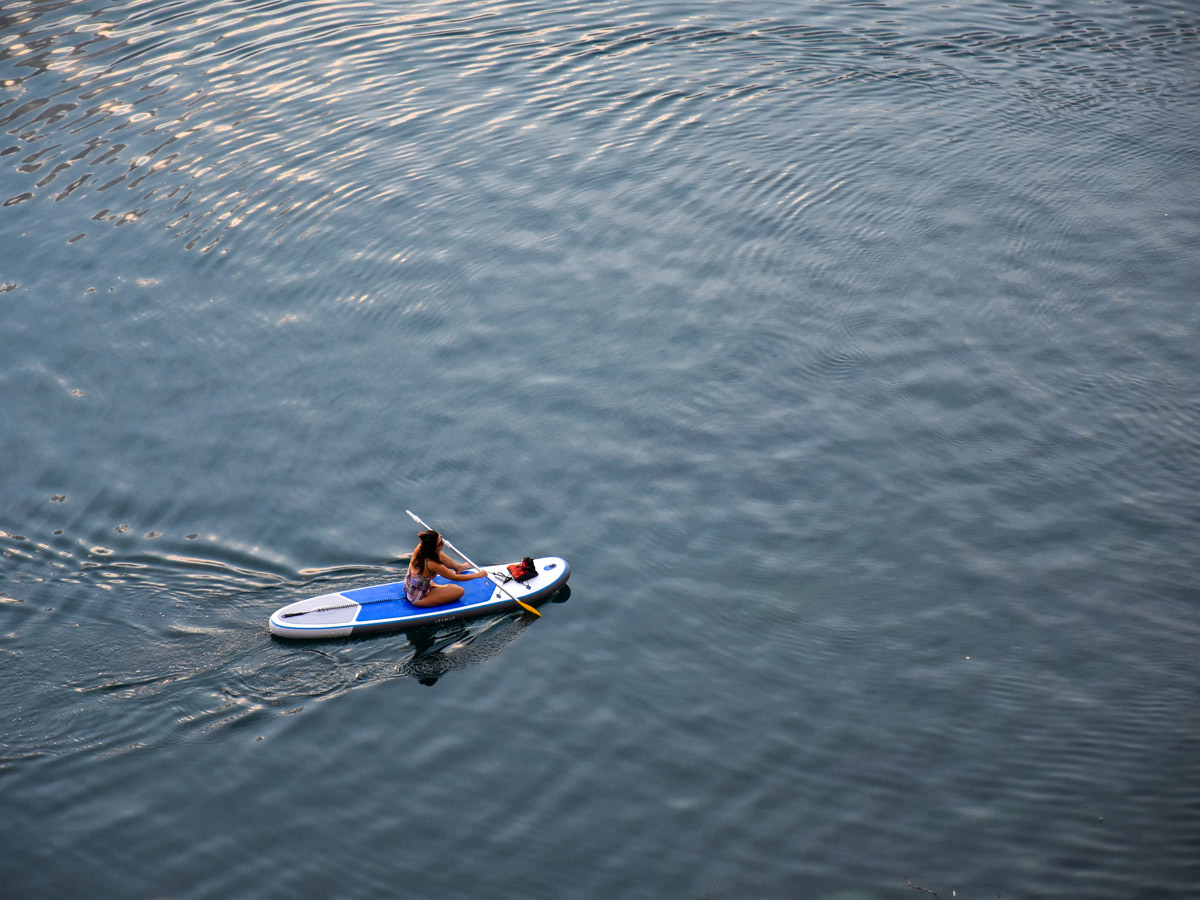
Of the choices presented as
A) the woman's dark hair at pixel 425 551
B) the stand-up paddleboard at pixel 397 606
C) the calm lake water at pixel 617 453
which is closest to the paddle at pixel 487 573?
the stand-up paddleboard at pixel 397 606

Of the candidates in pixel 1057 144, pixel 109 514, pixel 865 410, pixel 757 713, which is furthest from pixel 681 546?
pixel 1057 144

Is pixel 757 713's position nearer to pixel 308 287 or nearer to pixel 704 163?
pixel 308 287

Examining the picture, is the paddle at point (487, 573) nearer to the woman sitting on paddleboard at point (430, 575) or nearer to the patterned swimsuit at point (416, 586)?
the woman sitting on paddleboard at point (430, 575)

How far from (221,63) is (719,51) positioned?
1191 cm

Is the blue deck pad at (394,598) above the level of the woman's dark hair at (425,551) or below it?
below

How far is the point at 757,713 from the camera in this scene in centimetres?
1105

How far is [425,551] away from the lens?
12.0 metres

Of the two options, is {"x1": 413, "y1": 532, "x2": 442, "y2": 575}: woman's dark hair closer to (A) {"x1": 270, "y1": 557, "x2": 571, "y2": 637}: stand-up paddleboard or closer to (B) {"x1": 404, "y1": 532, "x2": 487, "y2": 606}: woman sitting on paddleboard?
(B) {"x1": 404, "y1": 532, "x2": 487, "y2": 606}: woman sitting on paddleboard

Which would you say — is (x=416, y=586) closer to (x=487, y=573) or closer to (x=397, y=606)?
(x=397, y=606)

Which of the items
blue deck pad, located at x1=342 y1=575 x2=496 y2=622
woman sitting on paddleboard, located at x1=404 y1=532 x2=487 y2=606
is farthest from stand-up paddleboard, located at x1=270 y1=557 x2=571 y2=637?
woman sitting on paddleboard, located at x1=404 y1=532 x2=487 y2=606

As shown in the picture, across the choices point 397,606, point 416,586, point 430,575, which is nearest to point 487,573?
point 430,575

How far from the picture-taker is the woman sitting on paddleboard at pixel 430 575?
12.0m

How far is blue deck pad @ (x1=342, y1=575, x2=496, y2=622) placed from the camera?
480 inches

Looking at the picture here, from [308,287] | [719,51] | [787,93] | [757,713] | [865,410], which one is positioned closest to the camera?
[757,713]
